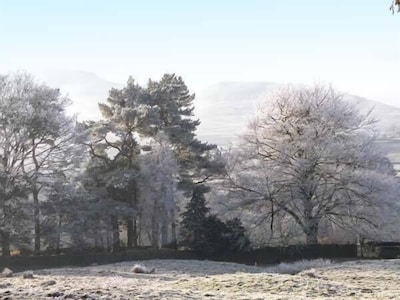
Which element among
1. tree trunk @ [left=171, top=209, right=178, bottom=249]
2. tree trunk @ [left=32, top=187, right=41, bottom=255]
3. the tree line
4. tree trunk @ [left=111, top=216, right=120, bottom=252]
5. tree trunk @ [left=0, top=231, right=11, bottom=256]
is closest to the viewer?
tree trunk @ [left=0, top=231, right=11, bottom=256]

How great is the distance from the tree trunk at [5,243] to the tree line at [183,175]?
537mm

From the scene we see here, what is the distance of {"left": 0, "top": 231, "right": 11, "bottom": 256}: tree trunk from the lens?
36.3 m

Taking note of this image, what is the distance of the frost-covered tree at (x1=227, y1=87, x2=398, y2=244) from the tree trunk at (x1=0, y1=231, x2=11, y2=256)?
15168 mm

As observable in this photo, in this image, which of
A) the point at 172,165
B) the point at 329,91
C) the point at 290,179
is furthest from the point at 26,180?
the point at 329,91

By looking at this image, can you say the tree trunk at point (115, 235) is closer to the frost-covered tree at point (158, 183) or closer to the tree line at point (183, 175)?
the tree line at point (183, 175)

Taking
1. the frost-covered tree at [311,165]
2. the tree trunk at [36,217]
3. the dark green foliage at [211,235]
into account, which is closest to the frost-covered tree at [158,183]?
the dark green foliage at [211,235]

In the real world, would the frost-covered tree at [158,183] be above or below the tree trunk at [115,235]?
above

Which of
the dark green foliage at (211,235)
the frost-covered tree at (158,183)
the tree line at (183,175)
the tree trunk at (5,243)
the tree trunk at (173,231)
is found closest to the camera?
the tree trunk at (5,243)

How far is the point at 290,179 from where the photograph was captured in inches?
1651

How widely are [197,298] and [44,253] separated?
27709mm

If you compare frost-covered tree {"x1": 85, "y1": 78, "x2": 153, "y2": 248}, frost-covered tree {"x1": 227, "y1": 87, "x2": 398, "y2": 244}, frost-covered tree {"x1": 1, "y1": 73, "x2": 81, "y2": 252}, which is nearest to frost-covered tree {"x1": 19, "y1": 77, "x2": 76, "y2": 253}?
frost-covered tree {"x1": 1, "y1": 73, "x2": 81, "y2": 252}

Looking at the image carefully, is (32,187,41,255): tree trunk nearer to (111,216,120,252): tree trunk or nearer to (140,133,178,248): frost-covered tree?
(111,216,120,252): tree trunk

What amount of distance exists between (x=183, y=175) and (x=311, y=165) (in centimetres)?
948

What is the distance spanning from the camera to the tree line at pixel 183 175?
3841cm
